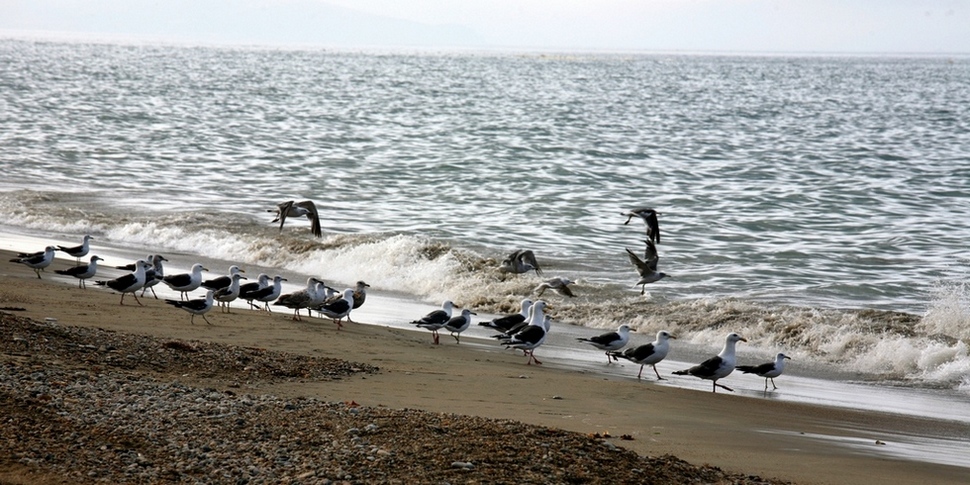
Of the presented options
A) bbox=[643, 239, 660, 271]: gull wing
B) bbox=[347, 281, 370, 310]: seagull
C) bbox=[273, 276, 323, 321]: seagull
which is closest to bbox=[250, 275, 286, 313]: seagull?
bbox=[273, 276, 323, 321]: seagull

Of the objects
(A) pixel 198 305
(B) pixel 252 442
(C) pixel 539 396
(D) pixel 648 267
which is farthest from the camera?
(D) pixel 648 267

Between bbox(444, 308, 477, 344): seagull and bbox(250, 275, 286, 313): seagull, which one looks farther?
bbox(250, 275, 286, 313): seagull

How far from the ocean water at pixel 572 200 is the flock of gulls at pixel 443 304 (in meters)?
0.86

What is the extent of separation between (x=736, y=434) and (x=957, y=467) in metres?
1.62

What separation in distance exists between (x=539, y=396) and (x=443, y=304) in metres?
4.15

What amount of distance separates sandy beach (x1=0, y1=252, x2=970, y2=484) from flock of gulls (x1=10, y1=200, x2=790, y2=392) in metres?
0.21

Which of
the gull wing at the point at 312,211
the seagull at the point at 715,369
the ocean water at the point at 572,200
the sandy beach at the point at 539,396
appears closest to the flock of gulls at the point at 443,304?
the seagull at the point at 715,369

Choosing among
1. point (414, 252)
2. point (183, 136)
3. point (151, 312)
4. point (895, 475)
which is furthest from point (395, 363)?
point (183, 136)

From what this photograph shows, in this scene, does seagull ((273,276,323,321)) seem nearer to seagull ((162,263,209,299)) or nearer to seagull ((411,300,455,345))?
seagull ((162,263,209,299))

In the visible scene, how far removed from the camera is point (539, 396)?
9.38m

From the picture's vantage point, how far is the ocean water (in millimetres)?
14750

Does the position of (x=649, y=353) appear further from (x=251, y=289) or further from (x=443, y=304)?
(x=251, y=289)

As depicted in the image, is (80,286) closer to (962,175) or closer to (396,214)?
(396,214)

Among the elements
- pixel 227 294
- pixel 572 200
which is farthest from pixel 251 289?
pixel 572 200
